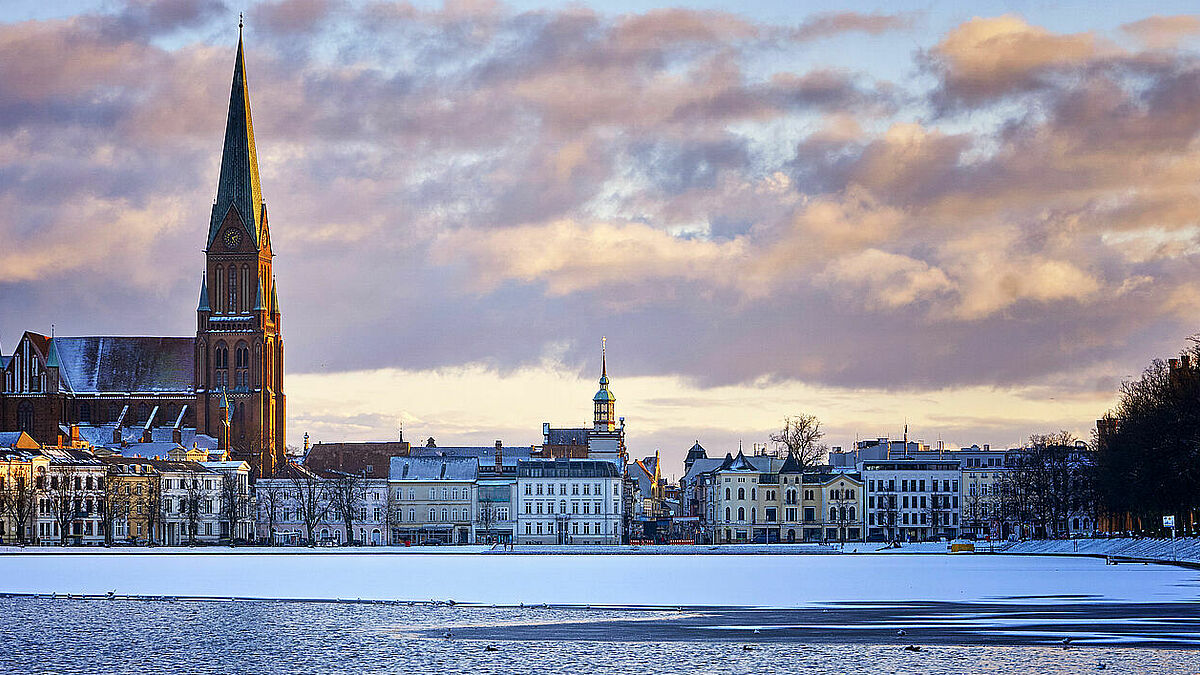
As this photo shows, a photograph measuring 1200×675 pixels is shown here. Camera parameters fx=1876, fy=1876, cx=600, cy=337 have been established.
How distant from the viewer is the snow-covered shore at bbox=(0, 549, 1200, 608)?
56.2 meters

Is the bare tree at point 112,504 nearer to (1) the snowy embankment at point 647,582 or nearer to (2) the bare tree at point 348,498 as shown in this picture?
(2) the bare tree at point 348,498

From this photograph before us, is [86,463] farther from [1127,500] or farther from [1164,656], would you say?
[1164,656]

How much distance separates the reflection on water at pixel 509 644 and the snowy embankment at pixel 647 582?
22.7ft

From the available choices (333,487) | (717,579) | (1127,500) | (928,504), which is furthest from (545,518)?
(717,579)

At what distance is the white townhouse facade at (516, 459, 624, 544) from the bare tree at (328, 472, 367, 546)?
15.5 metres

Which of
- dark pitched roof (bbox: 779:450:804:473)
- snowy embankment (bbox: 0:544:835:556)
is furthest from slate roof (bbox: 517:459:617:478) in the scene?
snowy embankment (bbox: 0:544:835:556)

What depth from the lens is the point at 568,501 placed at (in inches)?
6924

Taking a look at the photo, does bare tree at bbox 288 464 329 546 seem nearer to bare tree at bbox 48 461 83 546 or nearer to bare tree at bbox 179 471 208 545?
bare tree at bbox 179 471 208 545

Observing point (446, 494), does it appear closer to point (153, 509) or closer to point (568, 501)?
point (568, 501)

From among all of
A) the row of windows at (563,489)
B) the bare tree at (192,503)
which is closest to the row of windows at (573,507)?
the row of windows at (563,489)

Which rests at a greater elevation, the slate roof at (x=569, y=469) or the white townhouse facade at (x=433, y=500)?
the slate roof at (x=569, y=469)

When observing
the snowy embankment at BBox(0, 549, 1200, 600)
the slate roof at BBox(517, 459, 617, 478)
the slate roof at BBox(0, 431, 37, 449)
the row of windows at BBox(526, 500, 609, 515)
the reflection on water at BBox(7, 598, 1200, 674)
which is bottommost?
the snowy embankment at BBox(0, 549, 1200, 600)

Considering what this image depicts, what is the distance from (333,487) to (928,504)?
A: 56.8m

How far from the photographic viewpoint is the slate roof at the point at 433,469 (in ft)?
604
